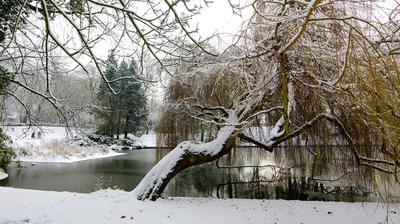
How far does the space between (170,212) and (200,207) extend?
0.76 m

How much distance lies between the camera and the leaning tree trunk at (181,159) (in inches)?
257

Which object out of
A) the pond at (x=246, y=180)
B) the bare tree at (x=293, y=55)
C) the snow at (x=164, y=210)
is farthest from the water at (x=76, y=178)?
the bare tree at (x=293, y=55)

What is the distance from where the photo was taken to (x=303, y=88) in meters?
3.80

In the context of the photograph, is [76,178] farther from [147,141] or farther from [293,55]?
[147,141]

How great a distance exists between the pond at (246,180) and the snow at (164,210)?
0.73 meters

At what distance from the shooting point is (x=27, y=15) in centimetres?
394

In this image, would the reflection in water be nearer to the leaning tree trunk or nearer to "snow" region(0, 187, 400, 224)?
"snow" region(0, 187, 400, 224)

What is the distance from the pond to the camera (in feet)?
25.1

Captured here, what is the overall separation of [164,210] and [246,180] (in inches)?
176

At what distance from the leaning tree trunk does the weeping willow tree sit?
0.06 ft

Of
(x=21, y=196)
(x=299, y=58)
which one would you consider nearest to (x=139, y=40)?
(x=299, y=58)

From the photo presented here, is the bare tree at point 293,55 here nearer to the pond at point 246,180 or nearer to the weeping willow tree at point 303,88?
the weeping willow tree at point 303,88

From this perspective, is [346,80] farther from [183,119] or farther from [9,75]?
[183,119]

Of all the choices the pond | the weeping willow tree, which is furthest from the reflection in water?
the weeping willow tree
